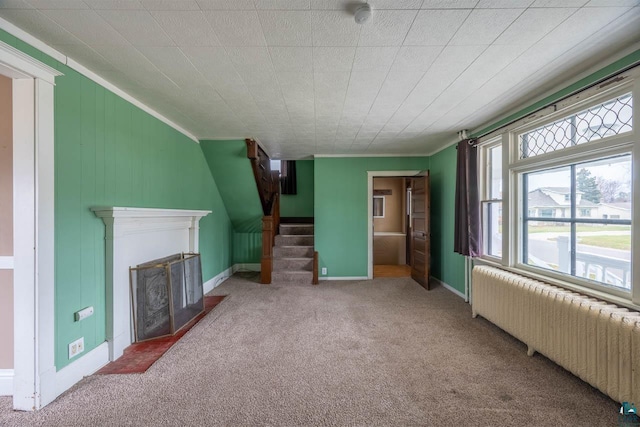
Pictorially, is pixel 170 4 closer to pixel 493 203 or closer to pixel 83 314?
pixel 83 314

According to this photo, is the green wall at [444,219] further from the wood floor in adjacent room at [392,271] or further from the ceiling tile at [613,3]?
the ceiling tile at [613,3]

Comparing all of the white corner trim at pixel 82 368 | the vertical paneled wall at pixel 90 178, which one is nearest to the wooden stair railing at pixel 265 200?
the vertical paneled wall at pixel 90 178

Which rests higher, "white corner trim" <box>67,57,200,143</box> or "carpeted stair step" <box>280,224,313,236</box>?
"white corner trim" <box>67,57,200,143</box>

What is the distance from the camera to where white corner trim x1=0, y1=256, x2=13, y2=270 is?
1.67m

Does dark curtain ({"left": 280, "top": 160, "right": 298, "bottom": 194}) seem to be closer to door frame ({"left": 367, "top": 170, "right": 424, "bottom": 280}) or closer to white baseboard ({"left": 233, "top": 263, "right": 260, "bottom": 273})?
white baseboard ({"left": 233, "top": 263, "right": 260, "bottom": 273})

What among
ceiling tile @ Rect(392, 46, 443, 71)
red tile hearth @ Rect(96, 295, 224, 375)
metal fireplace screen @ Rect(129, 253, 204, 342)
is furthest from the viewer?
metal fireplace screen @ Rect(129, 253, 204, 342)

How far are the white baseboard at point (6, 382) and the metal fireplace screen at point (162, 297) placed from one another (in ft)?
2.51

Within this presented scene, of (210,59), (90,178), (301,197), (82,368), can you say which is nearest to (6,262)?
(90,178)

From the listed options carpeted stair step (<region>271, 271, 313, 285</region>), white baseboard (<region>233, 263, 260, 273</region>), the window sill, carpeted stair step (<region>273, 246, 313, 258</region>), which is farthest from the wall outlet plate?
the window sill

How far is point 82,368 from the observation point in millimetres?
1897

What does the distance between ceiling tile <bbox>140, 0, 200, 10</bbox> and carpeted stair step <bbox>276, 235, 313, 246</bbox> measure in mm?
4070

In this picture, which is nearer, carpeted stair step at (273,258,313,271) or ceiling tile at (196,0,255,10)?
ceiling tile at (196,0,255,10)

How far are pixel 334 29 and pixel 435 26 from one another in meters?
0.58

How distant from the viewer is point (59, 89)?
1.74 meters
